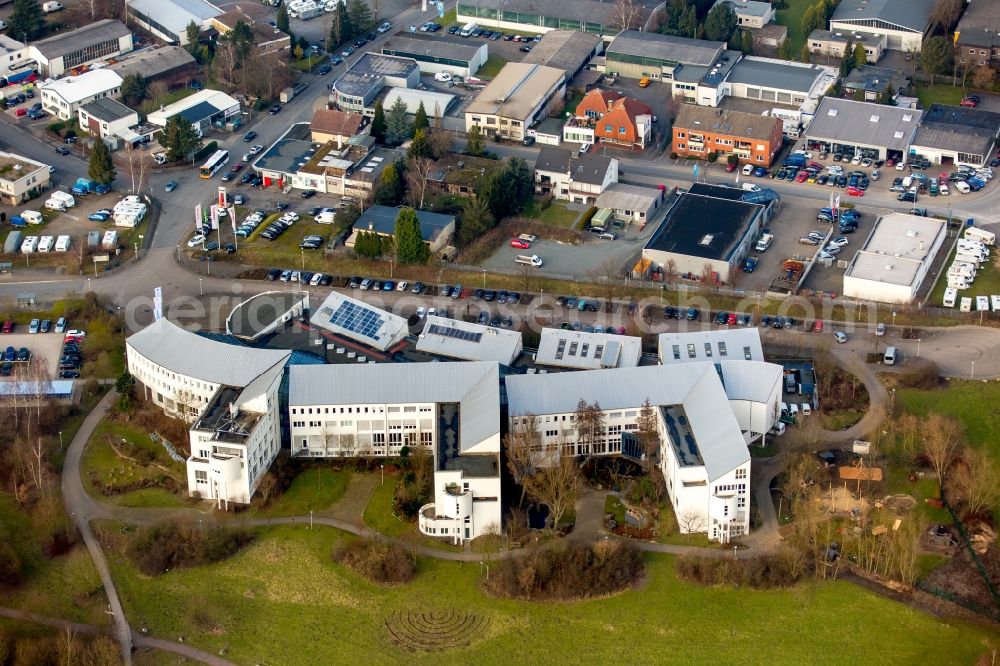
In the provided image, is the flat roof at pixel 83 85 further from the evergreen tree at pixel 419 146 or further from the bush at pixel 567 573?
the bush at pixel 567 573

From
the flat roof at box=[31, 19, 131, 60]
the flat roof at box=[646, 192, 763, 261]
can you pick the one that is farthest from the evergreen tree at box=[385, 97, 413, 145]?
the flat roof at box=[31, 19, 131, 60]

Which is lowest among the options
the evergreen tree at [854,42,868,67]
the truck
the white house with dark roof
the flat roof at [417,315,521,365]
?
the flat roof at [417,315,521,365]

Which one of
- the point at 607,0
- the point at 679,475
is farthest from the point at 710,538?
the point at 607,0

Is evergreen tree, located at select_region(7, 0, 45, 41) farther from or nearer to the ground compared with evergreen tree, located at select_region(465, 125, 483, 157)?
farther from the ground

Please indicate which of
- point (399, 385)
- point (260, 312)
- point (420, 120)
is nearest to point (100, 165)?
point (420, 120)

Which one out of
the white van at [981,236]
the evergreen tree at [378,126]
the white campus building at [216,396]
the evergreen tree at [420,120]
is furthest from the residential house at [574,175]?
the white campus building at [216,396]

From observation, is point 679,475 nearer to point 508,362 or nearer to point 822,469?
point 822,469

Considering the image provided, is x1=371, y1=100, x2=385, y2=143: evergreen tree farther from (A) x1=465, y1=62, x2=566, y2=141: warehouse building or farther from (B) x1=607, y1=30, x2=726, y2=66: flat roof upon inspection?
(B) x1=607, y1=30, x2=726, y2=66: flat roof
